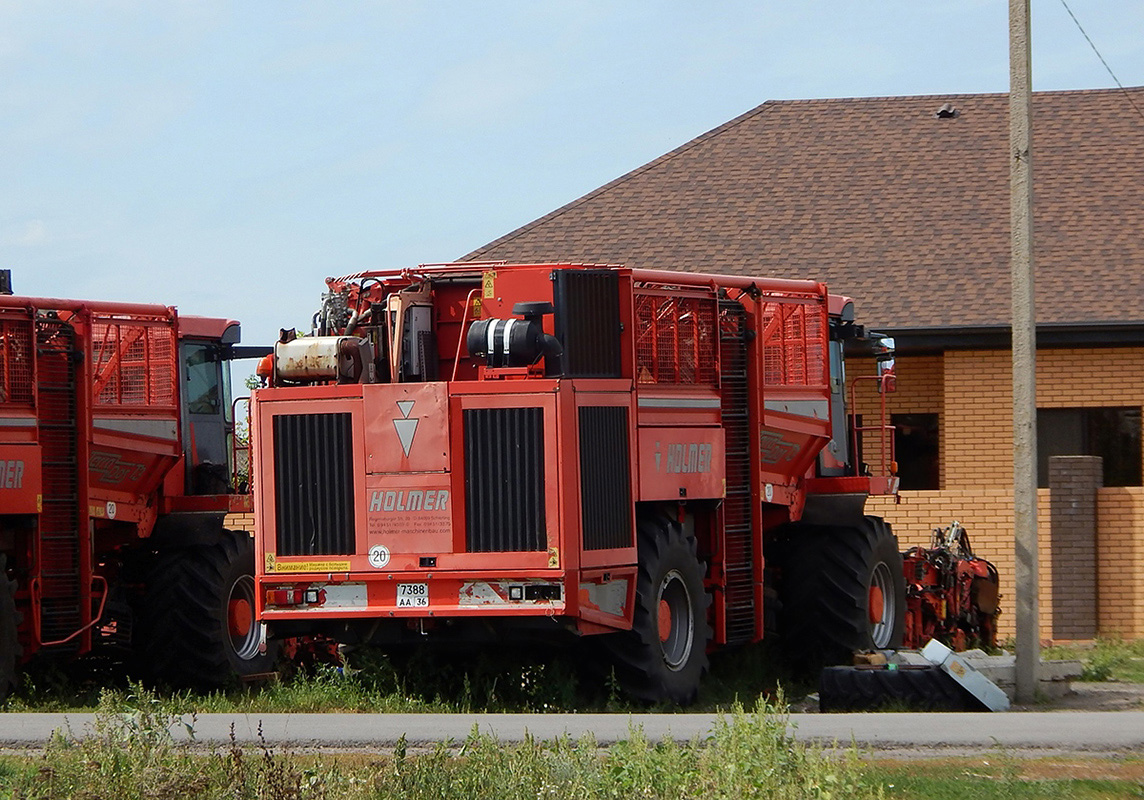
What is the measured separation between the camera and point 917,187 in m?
27.7

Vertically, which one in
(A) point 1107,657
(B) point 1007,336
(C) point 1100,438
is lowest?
(A) point 1107,657

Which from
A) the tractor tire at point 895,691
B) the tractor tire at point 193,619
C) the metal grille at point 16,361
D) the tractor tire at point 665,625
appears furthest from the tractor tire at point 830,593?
the metal grille at point 16,361

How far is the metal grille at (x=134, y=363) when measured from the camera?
52.4 ft

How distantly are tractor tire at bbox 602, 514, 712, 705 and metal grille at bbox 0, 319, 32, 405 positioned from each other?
5085 millimetres

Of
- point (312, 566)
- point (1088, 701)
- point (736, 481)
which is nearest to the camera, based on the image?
point (312, 566)

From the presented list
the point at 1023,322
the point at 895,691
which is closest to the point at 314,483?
the point at 895,691

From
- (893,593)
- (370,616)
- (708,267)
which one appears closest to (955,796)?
(370,616)

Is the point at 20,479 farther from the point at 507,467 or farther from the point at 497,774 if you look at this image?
the point at 497,774

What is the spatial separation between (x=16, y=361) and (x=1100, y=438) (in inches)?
603

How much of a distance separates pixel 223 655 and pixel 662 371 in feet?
16.1

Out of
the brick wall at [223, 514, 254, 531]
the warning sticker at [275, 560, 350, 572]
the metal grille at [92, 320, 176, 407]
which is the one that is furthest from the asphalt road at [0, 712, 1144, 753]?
the brick wall at [223, 514, 254, 531]

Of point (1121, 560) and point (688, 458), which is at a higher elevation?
point (688, 458)

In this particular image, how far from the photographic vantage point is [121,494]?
637 inches

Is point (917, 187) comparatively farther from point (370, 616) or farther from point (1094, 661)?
point (370, 616)
